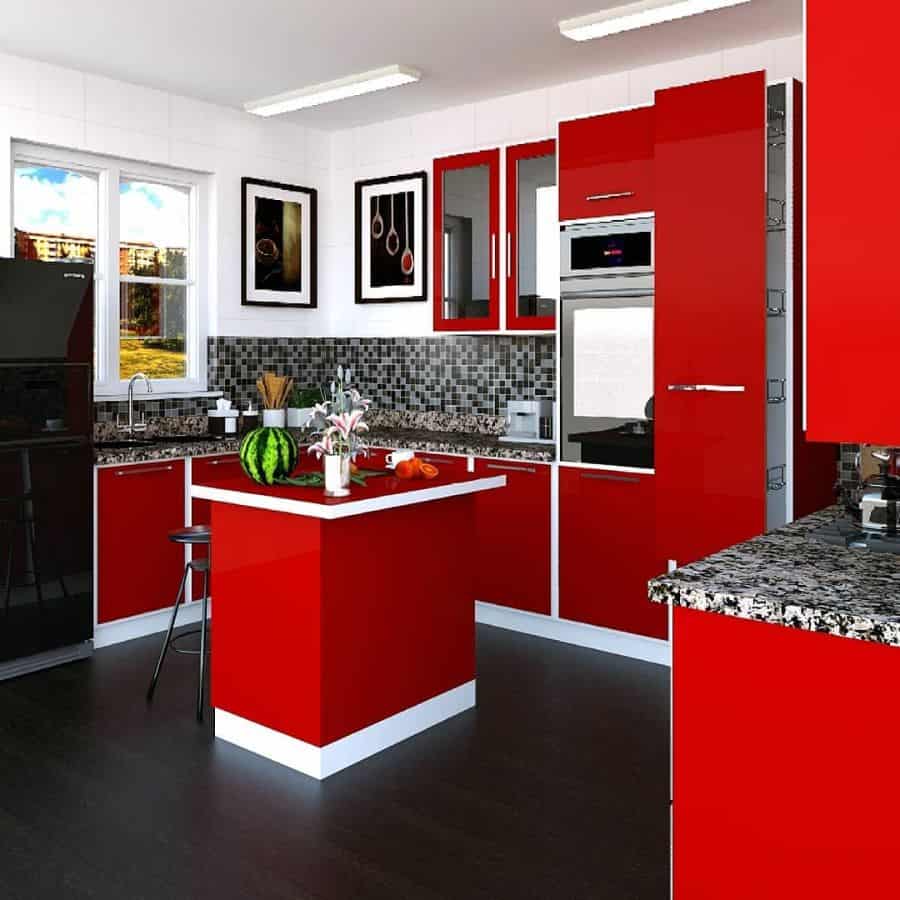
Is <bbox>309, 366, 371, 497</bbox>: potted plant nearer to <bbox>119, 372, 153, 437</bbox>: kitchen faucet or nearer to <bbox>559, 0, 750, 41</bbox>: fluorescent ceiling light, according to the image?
<bbox>559, 0, 750, 41</bbox>: fluorescent ceiling light

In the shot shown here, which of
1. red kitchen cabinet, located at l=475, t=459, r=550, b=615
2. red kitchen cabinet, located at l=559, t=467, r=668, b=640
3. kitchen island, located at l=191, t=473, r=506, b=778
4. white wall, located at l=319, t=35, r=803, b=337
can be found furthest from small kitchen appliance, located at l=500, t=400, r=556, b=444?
kitchen island, located at l=191, t=473, r=506, b=778

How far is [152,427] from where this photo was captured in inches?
222

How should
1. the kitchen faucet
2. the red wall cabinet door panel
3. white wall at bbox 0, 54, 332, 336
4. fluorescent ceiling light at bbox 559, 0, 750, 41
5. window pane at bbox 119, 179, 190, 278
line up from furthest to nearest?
window pane at bbox 119, 179, 190, 278, the kitchen faucet, white wall at bbox 0, 54, 332, 336, the red wall cabinet door panel, fluorescent ceiling light at bbox 559, 0, 750, 41

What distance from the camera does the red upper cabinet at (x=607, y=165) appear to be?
4.56 metres

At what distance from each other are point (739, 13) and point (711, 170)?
0.73 meters

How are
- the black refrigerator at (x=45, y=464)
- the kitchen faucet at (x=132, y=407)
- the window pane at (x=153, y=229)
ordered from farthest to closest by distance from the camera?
the window pane at (x=153, y=229)
the kitchen faucet at (x=132, y=407)
the black refrigerator at (x=45, y=464)

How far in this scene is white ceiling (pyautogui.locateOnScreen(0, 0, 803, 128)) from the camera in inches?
166

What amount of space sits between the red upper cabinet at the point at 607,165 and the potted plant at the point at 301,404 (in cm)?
219

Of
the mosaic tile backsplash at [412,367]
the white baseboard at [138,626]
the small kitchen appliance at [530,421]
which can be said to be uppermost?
the mosaic tile backsplash at [412,367]

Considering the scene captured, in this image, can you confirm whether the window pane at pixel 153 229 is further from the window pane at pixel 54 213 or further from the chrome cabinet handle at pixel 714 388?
the chrome cabinet handle at pixel 714 388

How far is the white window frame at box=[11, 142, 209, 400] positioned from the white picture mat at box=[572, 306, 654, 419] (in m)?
2.42

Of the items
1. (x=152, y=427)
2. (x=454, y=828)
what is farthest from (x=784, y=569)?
(x=152, y=427)

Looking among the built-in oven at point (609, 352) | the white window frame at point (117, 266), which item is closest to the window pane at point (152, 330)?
the white window frame at point (117, 266)

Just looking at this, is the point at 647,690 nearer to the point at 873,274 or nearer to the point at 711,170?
the point at 711,170
